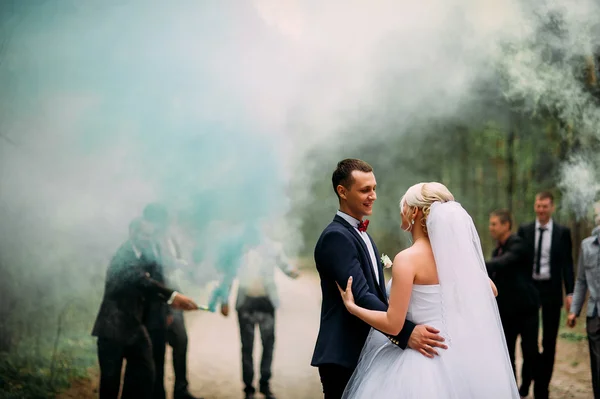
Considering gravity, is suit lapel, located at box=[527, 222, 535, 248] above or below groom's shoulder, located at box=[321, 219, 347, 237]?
below

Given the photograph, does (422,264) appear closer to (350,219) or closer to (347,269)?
(347,269)

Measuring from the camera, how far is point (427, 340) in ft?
9.80

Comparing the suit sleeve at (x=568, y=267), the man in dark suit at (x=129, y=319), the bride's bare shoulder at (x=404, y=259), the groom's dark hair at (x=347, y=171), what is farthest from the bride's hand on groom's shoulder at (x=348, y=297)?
the suit sleeve at (x=568, y=267)

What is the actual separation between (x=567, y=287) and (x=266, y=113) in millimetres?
2944

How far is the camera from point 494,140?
6.42 m

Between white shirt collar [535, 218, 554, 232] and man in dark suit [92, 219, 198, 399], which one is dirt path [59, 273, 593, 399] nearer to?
man in dark suit [92, 219, 198, 399]

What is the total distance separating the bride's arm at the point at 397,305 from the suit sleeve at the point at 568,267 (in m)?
3.64

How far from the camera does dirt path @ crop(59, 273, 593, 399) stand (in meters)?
5.66

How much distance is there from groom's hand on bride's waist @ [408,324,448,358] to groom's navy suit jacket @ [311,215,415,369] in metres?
0.08

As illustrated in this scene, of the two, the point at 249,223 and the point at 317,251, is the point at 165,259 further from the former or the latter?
the point at 317,251

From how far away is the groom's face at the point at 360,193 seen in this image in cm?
327

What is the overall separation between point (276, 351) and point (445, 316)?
3.03 meters

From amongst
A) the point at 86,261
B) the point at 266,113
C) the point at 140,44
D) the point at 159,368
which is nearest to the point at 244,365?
the point at 159,368

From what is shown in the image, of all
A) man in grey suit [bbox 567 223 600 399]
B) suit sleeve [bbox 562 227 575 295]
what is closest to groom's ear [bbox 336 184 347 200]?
man in grey suit [bbox 567 223 600 399]
